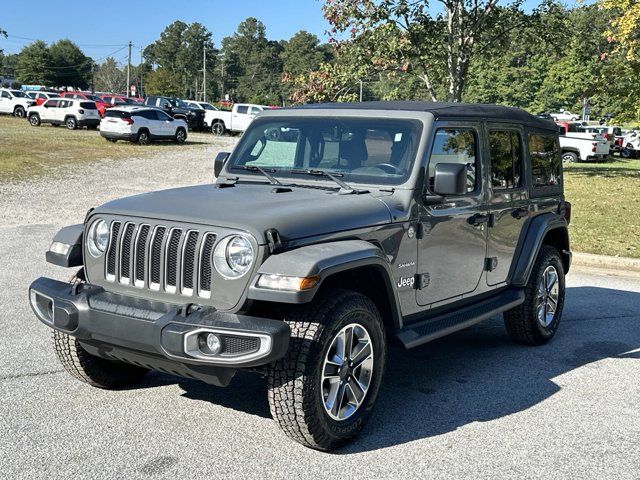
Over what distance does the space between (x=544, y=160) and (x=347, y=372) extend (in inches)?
135

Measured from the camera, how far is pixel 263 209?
167 inches

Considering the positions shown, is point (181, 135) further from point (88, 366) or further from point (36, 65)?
point (36, 65)

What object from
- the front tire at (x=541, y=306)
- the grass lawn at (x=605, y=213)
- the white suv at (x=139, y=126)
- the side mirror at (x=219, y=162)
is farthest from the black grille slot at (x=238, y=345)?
the white suv at (x=139, y=126)

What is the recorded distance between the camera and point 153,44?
163 m

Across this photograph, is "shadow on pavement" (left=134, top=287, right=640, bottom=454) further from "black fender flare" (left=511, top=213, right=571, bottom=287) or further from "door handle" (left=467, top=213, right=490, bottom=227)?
"door handle" (left=467, top=213, right=490, bottom=227)

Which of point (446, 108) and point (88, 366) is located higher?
point (446, 108)

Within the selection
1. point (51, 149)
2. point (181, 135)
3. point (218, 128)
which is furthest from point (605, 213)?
point (218, 128)

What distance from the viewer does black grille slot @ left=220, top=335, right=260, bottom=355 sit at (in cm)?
373

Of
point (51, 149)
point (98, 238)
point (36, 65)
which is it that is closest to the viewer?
point (98, 238)

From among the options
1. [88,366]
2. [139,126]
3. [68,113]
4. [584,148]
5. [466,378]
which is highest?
[68,113]

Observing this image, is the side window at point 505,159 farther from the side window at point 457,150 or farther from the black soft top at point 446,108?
the side window at point 457,150

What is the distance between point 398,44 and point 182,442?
56.0 ft

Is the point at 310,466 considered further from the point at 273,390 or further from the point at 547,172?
the point at 547,172

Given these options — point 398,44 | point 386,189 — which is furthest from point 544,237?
point 398,44
